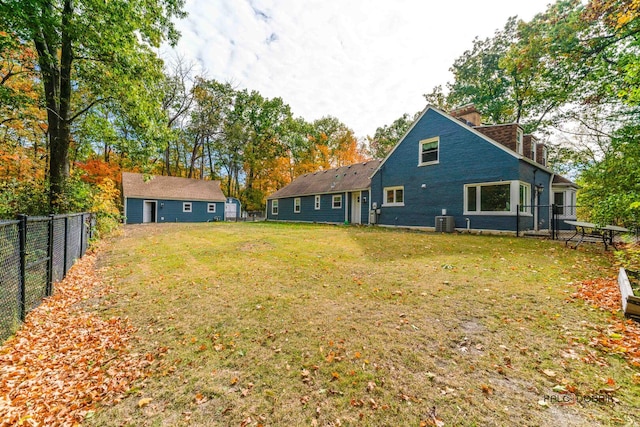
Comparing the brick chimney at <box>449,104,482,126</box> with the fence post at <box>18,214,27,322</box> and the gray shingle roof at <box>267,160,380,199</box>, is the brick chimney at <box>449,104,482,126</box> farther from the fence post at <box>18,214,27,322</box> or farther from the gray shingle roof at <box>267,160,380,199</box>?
the fence post at <box>18,214,27,322</box>

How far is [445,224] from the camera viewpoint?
515 inches

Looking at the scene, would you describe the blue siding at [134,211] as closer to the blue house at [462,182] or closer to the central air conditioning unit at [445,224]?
the blue house at [462,182]

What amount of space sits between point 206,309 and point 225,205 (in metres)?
26.1

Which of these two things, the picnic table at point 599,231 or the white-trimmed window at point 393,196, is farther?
the white-trimmed window at point 393,196

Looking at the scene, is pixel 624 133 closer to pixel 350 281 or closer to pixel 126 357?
pixel 350 281

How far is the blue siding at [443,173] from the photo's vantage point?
11.8 m

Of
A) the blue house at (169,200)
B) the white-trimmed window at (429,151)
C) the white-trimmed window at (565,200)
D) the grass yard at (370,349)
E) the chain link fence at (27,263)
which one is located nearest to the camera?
the grass yard at (370,349)

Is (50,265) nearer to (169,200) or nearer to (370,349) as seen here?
(370,349)

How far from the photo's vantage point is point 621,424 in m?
1.87

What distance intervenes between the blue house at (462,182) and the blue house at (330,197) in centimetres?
17

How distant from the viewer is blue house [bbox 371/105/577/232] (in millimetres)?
11664

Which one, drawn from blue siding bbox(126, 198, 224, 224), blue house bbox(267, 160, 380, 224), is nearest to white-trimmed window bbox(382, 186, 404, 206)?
blue house bbox(267, 160, 380, 224)

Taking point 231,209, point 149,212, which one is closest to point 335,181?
point 231,209

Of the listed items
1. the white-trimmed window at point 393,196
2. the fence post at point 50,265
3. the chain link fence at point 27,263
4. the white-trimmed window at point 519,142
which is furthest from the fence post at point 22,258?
the white-trimmed window at point 519,142
